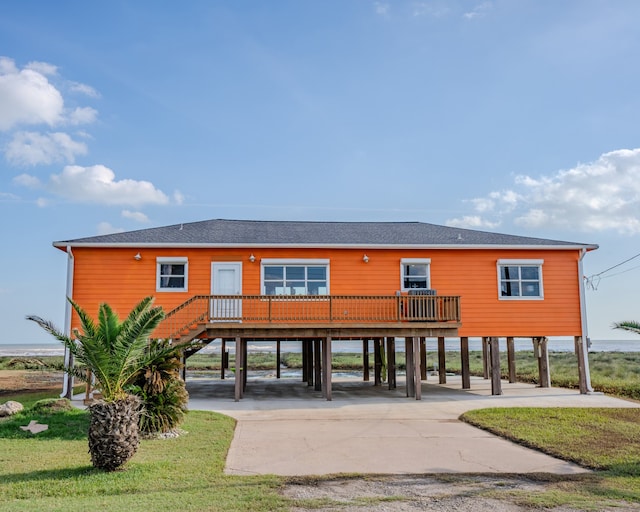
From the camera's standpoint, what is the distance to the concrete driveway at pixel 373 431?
9.16 metres

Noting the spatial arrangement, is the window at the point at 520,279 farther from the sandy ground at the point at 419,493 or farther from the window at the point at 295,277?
the sandy ground at the point at 419,493

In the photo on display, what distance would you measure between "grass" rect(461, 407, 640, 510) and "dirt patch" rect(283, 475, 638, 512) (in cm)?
30

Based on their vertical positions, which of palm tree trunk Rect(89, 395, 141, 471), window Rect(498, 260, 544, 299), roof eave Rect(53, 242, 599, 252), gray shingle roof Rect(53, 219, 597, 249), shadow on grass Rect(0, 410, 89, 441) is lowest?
shadow on grass Rect(0, 410, 89, 441)

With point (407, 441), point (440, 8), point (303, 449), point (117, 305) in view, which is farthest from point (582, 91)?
point (117, 305)

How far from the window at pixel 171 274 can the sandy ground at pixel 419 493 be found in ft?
39.0

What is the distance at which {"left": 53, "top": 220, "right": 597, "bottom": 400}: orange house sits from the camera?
18.3 metres

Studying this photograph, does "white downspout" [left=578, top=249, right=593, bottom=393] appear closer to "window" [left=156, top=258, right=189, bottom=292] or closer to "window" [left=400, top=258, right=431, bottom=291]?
"window" [left=400, top=258, right=431, bottom=291]

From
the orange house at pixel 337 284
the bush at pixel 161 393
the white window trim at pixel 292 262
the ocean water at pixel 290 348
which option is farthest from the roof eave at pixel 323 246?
the ocean water at pixel 290 348

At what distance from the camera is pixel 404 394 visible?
20.0 m

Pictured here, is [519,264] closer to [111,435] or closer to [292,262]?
[292,262]

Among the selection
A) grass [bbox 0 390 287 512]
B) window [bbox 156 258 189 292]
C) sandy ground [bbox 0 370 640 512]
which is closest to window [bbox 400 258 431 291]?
window [bbox 156 258 189 292]

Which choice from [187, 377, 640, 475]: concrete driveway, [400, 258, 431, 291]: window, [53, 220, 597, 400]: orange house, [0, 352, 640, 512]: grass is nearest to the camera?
[0, 352, 640, 512]: grass

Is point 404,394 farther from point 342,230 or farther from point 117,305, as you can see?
point 117,305

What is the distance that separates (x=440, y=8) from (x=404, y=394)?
12041 mm
